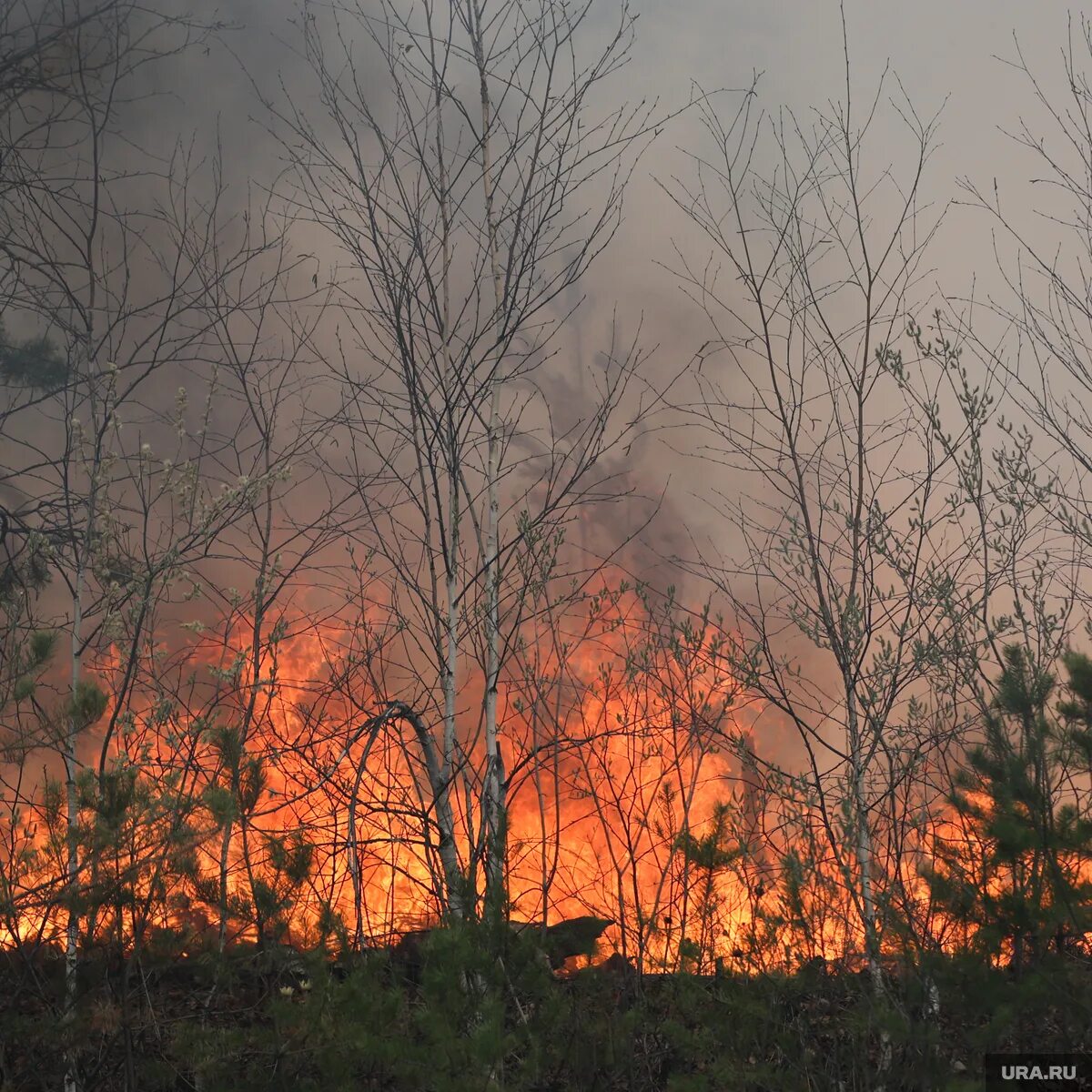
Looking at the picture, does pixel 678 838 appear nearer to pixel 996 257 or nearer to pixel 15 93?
pixel 996 257

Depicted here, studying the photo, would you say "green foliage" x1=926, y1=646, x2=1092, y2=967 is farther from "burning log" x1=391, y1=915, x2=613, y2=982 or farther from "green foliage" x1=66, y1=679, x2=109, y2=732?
"green foliage" x1=66, y1=679, x2=109, y2=732

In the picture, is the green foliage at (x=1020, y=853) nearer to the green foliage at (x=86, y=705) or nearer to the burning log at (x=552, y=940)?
the burning log at (x=552, y=940)

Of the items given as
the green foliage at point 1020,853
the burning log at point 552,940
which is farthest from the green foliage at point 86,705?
the green foliage at point 1020,853

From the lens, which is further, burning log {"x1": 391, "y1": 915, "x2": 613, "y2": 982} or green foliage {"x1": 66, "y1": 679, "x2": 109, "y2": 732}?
burning log {"x1": 391, "y1": 915, "x2": 613, "y2": 982}

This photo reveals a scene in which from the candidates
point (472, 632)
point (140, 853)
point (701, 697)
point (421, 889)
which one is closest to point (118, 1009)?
point (140, 853)

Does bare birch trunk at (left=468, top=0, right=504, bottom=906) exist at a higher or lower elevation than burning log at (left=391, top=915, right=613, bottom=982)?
higher

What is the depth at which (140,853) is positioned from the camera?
2.80m

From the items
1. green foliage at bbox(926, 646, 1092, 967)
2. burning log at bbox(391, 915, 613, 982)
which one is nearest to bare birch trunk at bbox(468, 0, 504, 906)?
burning log at bbox(391, 915, 613, 982)

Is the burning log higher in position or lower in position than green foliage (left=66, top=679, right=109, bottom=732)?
lower

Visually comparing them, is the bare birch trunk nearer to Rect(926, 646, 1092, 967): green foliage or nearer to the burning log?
the burning log

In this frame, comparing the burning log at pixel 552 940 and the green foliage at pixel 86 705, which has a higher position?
the green foliage at pixel 86 705

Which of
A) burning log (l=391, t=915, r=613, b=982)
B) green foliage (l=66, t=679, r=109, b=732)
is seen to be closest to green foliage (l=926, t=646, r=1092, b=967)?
burning log (l=391, t=915, r=613, b=982)

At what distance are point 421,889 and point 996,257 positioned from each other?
11.9 ft

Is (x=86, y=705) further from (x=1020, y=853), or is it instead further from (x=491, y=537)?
(x=1020, y=853)
